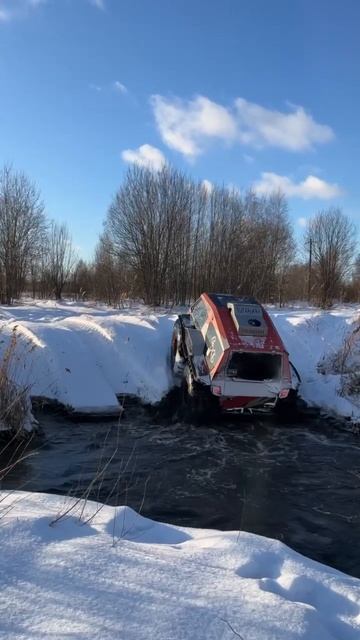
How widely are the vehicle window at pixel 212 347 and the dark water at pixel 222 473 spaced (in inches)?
52.8

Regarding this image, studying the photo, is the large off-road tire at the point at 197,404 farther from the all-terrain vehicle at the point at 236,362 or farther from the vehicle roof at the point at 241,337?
the vehicle roof at the point at 241,337

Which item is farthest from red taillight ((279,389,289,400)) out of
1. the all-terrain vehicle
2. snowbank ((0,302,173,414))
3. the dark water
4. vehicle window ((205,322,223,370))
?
snowbank ((0,302,173,414))

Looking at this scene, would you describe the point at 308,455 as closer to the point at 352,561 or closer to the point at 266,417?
the point at 266,417

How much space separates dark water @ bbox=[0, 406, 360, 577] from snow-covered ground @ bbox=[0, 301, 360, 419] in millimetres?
959

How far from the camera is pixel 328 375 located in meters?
13.0

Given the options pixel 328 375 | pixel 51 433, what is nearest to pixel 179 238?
pixel 328 375

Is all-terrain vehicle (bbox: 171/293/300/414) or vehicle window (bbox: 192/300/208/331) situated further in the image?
vehicle window (bbox: 192/300/208/331)

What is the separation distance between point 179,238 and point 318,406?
2107 cm

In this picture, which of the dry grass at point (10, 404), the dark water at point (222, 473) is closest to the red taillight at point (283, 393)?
the dark water at point (222, 473)

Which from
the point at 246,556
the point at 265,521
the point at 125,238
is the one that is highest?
the point at 125,238

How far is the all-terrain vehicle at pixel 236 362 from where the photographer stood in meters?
10.4

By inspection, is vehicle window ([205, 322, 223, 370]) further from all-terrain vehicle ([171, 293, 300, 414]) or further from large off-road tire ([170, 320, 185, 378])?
large off-road tire ([170, 320, 185, 378])

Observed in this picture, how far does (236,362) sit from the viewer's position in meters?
10.8

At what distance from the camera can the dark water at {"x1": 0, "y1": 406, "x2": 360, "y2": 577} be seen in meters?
6.25
